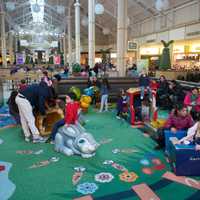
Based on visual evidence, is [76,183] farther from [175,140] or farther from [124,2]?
[124,2]

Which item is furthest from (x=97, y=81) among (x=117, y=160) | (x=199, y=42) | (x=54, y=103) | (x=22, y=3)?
(x=22, y=3)

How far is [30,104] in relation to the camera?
19.5 ft

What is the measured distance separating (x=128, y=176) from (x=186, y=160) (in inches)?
39.1

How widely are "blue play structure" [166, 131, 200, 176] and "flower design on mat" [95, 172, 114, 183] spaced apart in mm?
1113

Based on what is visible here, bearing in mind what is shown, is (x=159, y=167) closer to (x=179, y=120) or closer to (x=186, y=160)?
(x=186, y=160)

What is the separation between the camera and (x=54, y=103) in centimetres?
683

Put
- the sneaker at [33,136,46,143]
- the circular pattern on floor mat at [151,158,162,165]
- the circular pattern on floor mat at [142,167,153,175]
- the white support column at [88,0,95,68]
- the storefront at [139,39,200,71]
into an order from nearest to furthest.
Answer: the circular pattern on floor mat at [142,167,153,175]
the circular pattern on floor mat at [151,158,162,165]
the sneaker at [33,136,46,143]
the white support column at [88,0,95,68]
the storefront at [139,39,200,71]

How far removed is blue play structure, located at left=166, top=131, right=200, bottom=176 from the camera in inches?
163

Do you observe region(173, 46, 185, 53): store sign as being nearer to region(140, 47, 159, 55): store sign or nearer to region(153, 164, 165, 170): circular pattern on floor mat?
region(140, 47, 159, 55): store sign

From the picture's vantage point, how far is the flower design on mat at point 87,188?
376cm

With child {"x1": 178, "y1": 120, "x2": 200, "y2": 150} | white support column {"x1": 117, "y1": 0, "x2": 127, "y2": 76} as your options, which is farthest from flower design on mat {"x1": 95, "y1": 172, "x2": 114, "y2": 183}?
white support column {"x1": 117, "y1": 0, "x2": 127, "y2": 76}

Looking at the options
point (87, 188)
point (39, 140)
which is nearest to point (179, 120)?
point (87, 188)

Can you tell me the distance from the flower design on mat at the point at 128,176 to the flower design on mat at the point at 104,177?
0.18 m

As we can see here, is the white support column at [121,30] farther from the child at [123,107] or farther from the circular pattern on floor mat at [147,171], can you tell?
the circular pattern on floor mat at [147,171]
